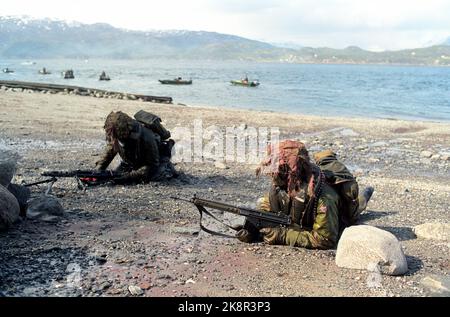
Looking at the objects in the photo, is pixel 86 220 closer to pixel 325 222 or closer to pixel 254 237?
pixel 254 237

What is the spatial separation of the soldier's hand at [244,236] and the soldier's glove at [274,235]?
0.19m

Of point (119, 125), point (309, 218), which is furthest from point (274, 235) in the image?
point (119, 125)

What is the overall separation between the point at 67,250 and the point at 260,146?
33.4 feet

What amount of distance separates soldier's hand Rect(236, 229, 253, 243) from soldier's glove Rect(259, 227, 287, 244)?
0.19 metres

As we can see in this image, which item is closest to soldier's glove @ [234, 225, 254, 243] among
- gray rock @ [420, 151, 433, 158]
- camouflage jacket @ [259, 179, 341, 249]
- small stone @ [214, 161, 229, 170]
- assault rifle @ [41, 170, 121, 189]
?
camouflage jacket @ [259, 179, 341, 249]

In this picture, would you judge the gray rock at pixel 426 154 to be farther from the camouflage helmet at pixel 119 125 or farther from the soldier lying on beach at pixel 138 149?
the camouflage helmet at pixel 119 125

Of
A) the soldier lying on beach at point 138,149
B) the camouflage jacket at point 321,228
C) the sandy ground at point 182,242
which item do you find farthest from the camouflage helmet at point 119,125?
the camouflage jacket at point 321,228

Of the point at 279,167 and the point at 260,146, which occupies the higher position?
the point at 279,167

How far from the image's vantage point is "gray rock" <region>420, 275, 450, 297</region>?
4.83 metres

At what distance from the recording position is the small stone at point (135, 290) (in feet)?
15.1

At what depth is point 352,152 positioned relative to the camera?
14.5m

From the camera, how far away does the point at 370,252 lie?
207 inches
